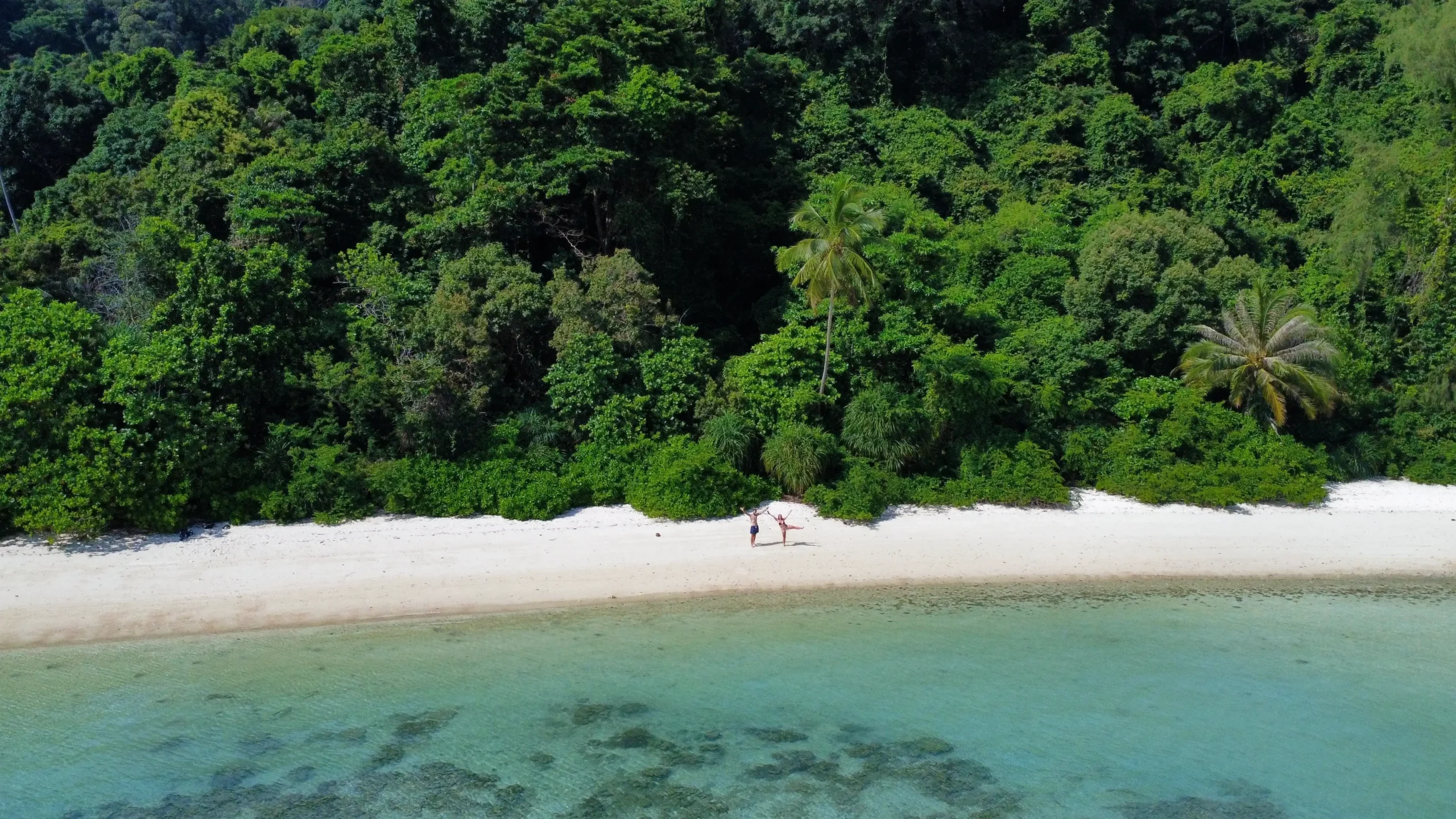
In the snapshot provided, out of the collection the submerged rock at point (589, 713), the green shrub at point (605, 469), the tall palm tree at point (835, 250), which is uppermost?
the tall palm tree at point (835, 250)

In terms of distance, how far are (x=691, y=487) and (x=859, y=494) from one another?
4.10 m

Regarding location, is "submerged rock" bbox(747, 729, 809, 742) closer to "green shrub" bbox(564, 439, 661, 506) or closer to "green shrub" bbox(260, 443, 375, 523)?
"green shrub" bbox(564, 439, 661, 506)

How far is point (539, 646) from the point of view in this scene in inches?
763

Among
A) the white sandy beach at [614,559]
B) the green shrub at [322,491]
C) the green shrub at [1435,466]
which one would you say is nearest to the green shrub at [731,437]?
the white sandy beach at [614,559]

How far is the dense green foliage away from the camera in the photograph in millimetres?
23703

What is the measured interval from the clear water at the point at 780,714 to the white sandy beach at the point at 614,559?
659 mm

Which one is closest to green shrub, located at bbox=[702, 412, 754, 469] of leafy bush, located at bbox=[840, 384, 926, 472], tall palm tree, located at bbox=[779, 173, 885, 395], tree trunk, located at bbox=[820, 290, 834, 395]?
tree trunk, located at bbox=[820, 290, 834, 395]

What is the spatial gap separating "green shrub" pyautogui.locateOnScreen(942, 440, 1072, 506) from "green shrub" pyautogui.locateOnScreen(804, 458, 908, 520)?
54.5 inches

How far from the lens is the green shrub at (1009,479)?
81.7ft

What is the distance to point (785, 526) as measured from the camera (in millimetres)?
22828

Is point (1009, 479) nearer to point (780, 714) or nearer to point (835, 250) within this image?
point (835, 250)

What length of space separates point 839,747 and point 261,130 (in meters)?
30.2

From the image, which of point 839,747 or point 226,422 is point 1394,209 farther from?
point 226,422

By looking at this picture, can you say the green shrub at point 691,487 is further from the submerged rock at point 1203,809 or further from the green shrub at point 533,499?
the submerged rock at point 1203,809
